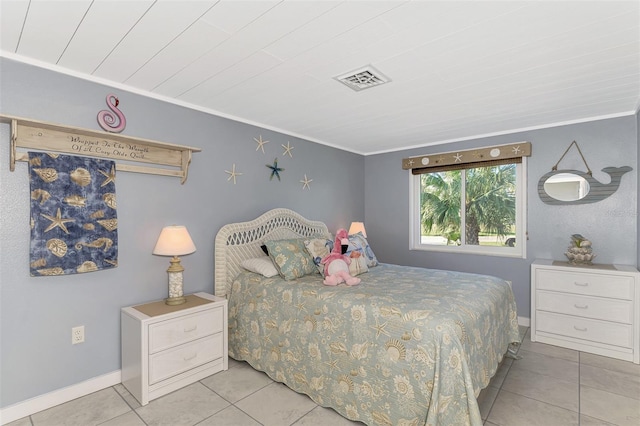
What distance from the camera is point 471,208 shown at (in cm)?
415

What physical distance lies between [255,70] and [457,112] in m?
1.98

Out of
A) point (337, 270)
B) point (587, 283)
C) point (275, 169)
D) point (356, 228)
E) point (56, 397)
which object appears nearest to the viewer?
point (56, 397)

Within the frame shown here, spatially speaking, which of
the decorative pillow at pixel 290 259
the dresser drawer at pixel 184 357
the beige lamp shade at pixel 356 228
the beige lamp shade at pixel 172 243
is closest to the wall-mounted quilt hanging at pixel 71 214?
the beige lamp shade at pixel 172 243

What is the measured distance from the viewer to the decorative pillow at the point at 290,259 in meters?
2.74

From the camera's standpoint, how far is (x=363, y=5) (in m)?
1.49

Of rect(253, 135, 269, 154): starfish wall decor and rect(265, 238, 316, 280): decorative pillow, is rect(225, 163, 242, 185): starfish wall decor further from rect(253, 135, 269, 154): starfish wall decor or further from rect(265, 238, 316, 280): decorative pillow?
rect(265, 238, 316, 280): decorative pillow

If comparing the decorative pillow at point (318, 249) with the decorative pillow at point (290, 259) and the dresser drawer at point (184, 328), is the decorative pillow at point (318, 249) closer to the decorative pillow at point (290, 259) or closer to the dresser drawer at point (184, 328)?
the decorative pillow at point (290, 259)

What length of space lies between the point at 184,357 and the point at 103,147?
1697mm

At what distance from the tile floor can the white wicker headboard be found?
856 mm

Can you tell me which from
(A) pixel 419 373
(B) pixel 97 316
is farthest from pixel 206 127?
(A) pixel 419 373

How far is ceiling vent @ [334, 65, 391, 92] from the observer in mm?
2152

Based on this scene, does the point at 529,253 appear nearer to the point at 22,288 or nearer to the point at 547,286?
the point at 547,286

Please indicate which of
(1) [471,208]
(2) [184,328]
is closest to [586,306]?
(1) [471,208]

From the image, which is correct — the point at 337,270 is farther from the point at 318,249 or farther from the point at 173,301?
the point at 173,301
